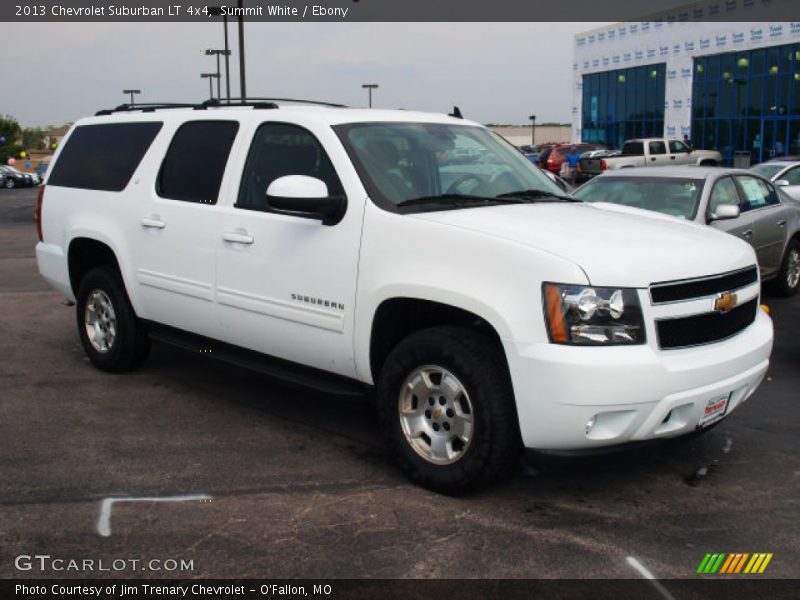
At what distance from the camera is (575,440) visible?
12.7ft

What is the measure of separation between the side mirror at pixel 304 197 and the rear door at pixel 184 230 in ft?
3.12

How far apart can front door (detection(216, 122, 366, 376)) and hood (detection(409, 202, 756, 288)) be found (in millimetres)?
608

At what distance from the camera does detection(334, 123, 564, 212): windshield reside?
470 cm

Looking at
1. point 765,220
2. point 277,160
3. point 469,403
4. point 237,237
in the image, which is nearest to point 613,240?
point 469,403

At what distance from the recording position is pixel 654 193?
8656 millimetres

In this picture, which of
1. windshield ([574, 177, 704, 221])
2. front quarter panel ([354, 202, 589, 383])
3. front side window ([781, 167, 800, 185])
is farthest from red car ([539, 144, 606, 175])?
front quarter panel ([354, 202, 589, 383])

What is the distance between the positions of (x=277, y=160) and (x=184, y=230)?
84 centimetres

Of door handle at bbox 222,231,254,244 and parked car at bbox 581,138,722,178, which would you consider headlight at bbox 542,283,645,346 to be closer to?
door handle at bbox 222,231,254,244

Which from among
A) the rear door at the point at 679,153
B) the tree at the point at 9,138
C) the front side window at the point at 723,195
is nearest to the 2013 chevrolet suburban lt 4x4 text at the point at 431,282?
the front side window at the point at 723,195

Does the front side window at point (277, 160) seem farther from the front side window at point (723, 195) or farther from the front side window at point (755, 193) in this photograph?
the front side window at point (755, 193)

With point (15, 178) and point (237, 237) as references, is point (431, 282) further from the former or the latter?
point (15, 178)

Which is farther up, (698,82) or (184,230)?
(698,82)

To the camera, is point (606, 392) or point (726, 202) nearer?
point (606, 392)

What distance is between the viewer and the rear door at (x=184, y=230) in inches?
215
